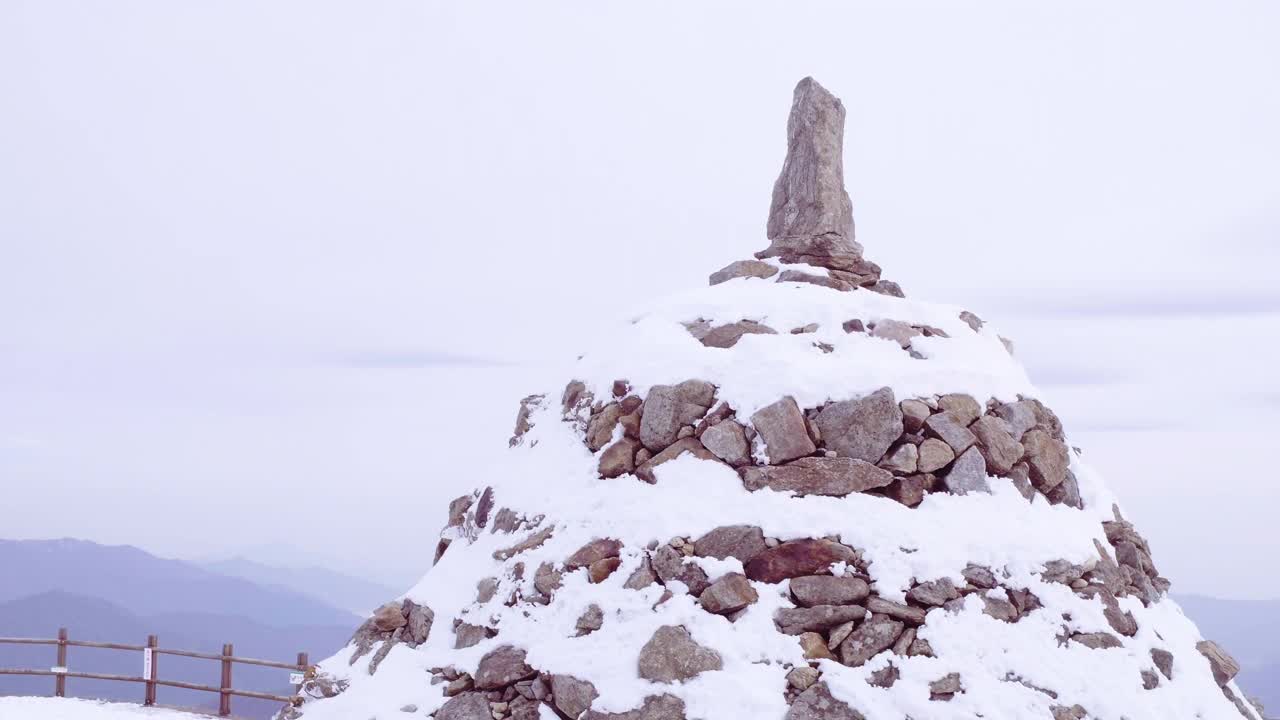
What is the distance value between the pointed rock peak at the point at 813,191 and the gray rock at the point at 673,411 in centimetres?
281

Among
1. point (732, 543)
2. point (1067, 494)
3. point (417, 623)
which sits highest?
point (1067, 494)

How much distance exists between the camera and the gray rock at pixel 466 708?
26.2ft

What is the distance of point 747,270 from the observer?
11008mm

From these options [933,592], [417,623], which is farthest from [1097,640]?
[417,623]

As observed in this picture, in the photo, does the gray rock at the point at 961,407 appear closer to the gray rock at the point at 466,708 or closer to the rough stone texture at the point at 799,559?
the rough stone texture at the point at 799,559

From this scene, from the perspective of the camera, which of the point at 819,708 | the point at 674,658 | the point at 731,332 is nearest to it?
the point at 819,708

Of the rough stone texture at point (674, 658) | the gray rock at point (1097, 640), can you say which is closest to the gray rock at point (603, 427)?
the rough stone texture at point (674, 658)

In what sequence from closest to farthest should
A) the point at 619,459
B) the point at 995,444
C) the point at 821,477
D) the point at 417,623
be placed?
the point at 821,477, the point at 995,444, the point at 619,459, the point at 417,623

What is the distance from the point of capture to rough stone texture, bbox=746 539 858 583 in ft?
25.6

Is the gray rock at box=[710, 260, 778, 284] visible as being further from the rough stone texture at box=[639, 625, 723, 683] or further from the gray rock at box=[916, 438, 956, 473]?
the rough stone texture at box=[639, 625, 723, 683]

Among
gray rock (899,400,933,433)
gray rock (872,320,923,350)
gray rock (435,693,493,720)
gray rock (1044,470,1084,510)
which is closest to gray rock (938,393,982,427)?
gray rock (899,400,933,433)

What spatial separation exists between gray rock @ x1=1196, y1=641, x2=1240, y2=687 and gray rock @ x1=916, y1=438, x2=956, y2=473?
3.35 metres

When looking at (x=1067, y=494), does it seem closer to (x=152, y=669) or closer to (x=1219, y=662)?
(x=1219, y=662)

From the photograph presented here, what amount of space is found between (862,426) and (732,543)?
152cm
